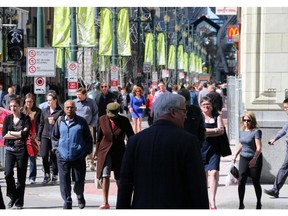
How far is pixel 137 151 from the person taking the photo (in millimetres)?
6371

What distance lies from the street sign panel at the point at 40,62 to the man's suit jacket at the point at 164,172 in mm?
13833

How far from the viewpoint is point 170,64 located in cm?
6625

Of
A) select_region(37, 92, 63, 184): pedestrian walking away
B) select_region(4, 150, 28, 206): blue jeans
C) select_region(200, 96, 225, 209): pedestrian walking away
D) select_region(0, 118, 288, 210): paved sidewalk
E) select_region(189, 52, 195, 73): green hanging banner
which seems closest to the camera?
select_region(200, 96, 225, 209): pedestrian walking away

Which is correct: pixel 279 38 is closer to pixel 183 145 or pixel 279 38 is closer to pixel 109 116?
pixel 109 116

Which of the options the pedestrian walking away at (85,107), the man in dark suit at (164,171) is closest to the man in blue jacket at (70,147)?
the pedestrian walking away at (85,107)

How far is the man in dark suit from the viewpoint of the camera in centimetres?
621

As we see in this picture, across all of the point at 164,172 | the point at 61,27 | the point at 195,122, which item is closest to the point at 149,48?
the point at 61,27

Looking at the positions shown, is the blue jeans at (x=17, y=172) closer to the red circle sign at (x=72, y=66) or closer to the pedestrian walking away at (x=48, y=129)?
the pedestrian walking away at (x=48, y=129)

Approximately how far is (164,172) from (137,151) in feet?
0.83

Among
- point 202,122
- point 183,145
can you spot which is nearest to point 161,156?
point 183,145

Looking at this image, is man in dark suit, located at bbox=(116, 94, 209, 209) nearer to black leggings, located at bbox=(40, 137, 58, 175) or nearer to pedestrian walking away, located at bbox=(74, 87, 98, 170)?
black leggings, located at bbox=(40, 137, 58, 175)

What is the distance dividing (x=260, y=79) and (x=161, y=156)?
987cm

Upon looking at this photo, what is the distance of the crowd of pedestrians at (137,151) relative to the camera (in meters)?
6.27

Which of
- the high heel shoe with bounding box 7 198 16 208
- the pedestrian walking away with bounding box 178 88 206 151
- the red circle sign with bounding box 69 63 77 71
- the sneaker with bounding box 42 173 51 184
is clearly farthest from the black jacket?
the red circle sign with bounding box 69 63 77 71
